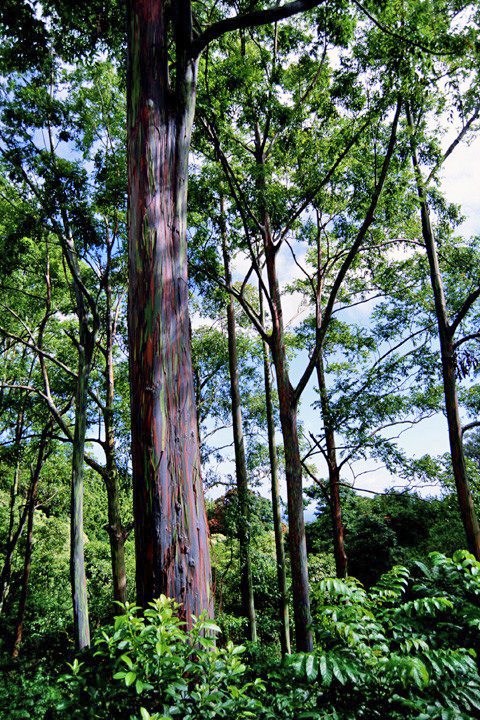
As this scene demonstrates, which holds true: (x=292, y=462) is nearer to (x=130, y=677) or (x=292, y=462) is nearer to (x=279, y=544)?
(x=279, y=544)

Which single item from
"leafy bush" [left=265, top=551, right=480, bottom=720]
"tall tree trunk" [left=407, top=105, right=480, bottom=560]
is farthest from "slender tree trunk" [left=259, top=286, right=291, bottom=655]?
"leafy bush" [left=265, top=551, right=480, bottom=720]

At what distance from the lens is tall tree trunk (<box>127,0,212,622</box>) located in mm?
2025

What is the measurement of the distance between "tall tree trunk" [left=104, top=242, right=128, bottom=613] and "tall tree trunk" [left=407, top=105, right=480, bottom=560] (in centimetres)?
642

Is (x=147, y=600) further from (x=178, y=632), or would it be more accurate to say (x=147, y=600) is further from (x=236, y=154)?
(x=236, y=154)

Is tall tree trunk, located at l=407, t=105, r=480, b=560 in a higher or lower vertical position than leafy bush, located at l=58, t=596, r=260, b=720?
higher

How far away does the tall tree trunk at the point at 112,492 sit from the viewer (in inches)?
332

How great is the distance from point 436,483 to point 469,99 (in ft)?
24.8

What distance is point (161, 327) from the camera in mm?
2346

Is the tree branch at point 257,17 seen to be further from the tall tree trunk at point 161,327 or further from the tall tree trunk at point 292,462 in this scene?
the tall tree trunk at point 292,462

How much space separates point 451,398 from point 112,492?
713 centimetres

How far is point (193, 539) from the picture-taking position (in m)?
2.08

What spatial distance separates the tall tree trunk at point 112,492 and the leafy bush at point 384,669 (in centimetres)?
708

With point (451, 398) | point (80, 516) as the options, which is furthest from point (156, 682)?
point (451, 398)

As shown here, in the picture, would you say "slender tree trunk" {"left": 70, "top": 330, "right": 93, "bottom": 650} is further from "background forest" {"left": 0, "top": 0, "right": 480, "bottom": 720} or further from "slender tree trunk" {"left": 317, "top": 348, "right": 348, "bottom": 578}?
"slender tree trunk" {"left": 317, "top": 348, "right": 348, "bottom": 578}
